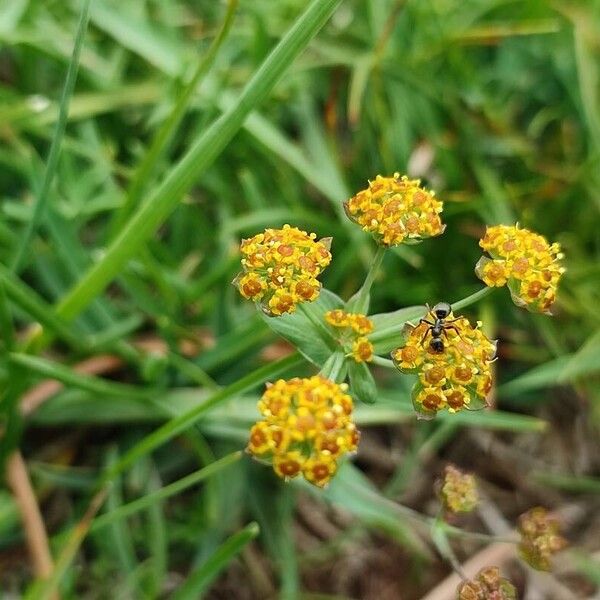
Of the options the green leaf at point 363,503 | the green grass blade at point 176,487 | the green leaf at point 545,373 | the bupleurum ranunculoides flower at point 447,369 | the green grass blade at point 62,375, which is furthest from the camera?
the green leaf at point 545,373

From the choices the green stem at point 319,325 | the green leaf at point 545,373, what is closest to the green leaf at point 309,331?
the green stem at point 319,325

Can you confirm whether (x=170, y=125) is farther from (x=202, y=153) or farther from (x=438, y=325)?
(x=438, y=325)

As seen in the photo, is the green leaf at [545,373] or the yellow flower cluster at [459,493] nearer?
the yellow flower cluster at [459,493]

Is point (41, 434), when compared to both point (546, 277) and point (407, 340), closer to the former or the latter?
point (407, 340)

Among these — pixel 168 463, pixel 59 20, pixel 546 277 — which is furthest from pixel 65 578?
pixel 59 20

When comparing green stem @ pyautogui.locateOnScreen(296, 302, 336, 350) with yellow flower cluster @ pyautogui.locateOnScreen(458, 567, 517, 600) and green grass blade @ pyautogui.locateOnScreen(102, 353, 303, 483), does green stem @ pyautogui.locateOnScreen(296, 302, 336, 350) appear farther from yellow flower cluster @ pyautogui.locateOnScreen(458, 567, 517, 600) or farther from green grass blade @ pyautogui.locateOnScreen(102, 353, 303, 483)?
yellow flower cluster @ pyautogui.locateOnScreen(458, 567, 517, 600)

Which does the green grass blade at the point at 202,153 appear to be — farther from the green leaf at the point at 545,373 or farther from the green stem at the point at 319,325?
the green leaf at the point at 545,373
